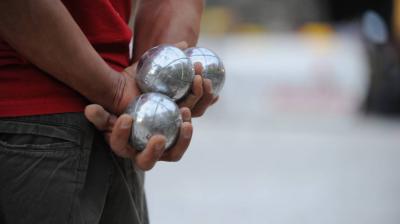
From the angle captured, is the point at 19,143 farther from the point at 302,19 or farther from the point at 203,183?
the point at 302,19

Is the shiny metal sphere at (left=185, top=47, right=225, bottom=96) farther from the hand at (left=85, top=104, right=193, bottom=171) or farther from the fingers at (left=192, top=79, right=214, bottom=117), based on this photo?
the hand at (left=85, top=104, right=193, bottom=171)

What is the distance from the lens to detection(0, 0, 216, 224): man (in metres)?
1.21

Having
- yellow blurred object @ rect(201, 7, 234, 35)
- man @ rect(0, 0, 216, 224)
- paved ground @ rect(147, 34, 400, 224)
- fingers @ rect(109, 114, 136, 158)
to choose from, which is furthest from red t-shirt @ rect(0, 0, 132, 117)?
yellow blurred object @ rect(201, 7, 234, 35)

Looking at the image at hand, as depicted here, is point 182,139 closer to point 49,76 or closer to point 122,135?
point 122,135

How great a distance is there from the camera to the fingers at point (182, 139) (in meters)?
1.29

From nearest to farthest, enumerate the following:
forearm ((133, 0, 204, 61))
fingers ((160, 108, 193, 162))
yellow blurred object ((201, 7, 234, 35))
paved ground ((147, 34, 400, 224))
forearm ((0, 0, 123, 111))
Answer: forearm ((0, 0, 123, 111))
fingers ((160, 108, 193, 162))
forearm ((133, 0, 204, 61))
paved ground ((147, 34, 400, 224))
yellow blurred object ((201, 7, 234, 35))

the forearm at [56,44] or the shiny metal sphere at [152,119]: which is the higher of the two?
the forearm at [56,44]

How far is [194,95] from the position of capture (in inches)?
54.1

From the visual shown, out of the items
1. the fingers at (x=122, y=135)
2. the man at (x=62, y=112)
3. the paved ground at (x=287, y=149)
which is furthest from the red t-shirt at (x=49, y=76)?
the paved ground at (x=287, y=149)

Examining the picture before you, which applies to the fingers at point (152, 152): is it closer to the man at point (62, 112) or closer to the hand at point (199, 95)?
the man at point (62, 112)

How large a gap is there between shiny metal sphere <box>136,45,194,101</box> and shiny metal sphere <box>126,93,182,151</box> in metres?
0.04

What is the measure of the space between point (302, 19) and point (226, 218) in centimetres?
758

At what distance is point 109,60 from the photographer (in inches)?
53.7

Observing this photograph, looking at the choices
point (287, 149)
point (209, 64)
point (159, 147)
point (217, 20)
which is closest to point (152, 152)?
point (159, 147)
